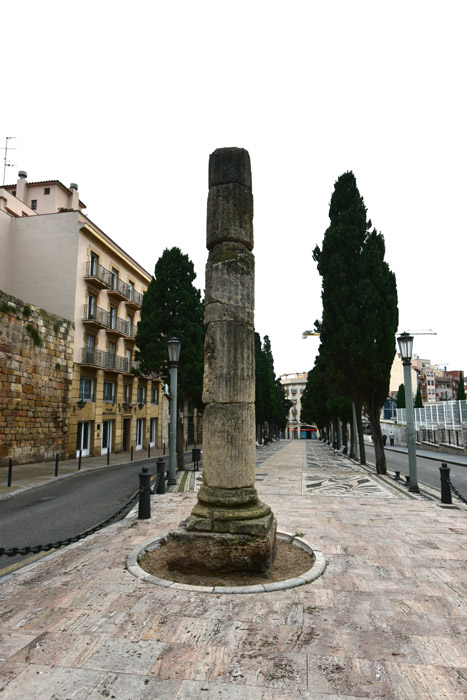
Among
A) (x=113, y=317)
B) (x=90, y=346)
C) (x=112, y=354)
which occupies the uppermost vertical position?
(x=113, y=317)

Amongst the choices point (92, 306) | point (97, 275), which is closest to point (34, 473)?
point (92, 306)

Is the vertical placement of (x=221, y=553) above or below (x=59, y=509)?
above

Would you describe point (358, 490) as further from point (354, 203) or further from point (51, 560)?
point (354, 203)

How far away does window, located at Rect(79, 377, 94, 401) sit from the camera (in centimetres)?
2372

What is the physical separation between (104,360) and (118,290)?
207 inches

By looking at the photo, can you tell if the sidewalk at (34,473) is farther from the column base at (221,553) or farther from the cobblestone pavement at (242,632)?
the column base at (221,553)

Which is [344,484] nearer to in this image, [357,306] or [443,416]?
[357,306]

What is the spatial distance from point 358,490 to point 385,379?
5.53 m

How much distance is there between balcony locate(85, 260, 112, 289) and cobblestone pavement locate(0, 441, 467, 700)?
20.4 meters

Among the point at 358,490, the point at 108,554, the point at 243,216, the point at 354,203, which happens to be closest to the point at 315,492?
the point at 358,490

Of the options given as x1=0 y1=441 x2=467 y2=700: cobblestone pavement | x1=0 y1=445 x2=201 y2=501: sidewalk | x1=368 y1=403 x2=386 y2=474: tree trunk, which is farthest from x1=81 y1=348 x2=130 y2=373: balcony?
x1=0 y1=441 x2=467 y2=700: cobblestone pavement

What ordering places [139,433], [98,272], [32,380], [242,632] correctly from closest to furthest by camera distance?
1. [242,632]
2. [32,380]
3. [98,272]
4. [139,433]

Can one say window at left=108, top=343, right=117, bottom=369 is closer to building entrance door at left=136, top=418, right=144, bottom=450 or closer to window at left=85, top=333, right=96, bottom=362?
window at left=85, top=333, right=96, bottom=362

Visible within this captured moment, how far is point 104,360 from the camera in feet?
83.3
